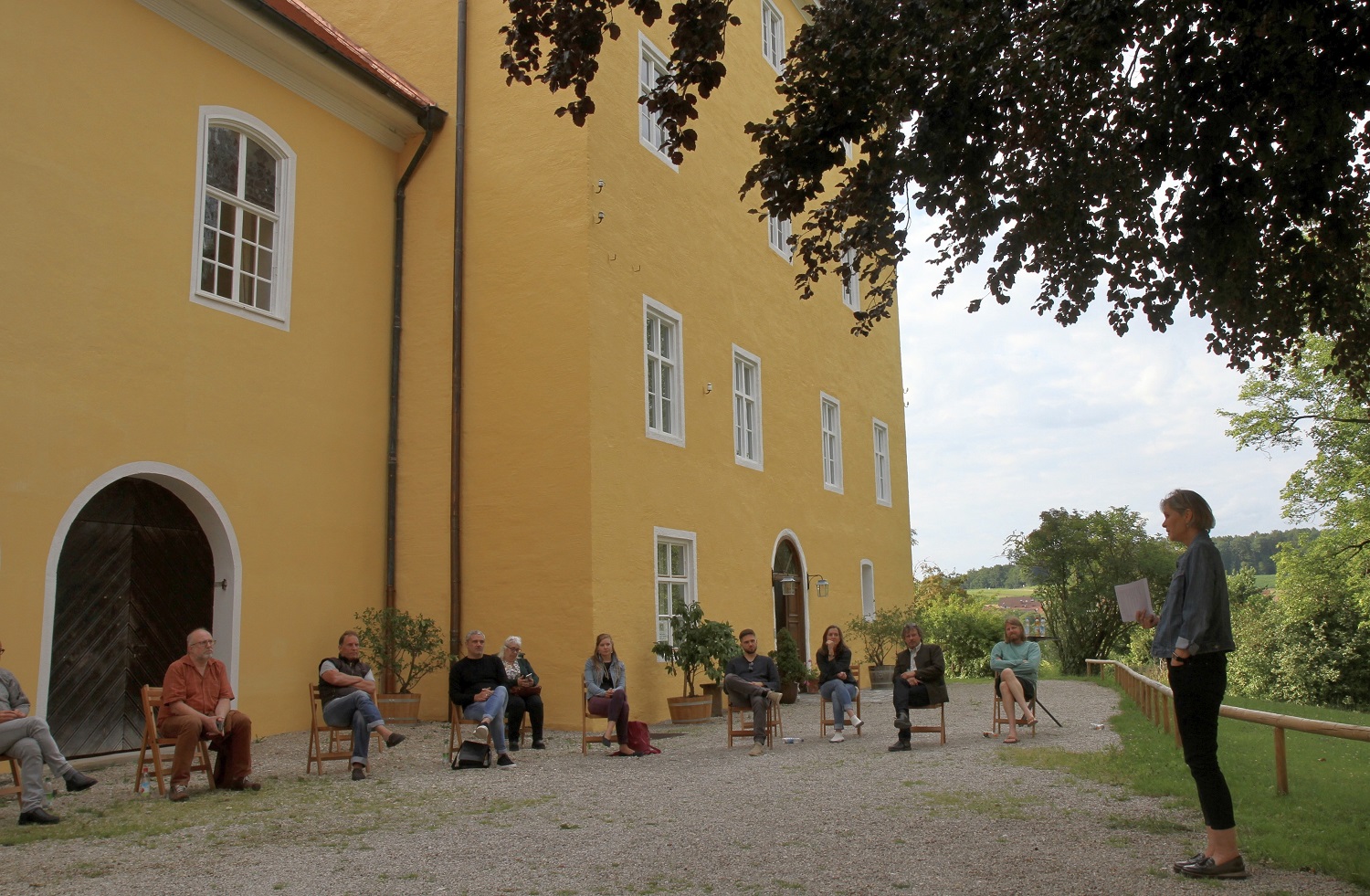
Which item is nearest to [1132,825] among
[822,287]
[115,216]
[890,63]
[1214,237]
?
[1214,237]

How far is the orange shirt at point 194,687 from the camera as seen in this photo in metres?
7.95

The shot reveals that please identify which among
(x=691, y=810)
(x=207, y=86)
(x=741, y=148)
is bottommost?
(x=691, y=810)

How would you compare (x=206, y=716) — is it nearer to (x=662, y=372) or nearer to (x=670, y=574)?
(x=670, y=574)

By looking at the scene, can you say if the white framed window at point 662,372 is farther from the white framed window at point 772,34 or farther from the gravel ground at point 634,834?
the white framed window at point 772,34

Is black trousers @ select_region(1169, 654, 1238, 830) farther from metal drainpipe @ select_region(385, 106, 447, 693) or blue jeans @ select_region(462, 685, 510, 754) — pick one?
metal drainpipe @ select_region(385, 106, 447, 693)

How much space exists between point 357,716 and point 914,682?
508cm

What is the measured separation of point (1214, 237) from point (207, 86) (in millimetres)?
9509

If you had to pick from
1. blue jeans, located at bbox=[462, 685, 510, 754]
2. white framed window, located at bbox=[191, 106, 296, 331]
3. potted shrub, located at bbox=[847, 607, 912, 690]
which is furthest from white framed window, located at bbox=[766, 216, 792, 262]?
blue jeans, located at bbox=[462, 685, 510, 754]

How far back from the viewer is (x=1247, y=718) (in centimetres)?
721

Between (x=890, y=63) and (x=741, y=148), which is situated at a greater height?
(x=741, y=148)

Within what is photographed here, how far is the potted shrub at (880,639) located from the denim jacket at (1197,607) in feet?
49.8

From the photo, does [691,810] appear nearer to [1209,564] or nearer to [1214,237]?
[1209,564]

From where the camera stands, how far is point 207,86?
36.6 ft

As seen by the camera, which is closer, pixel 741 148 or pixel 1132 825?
pixel 1132 825
